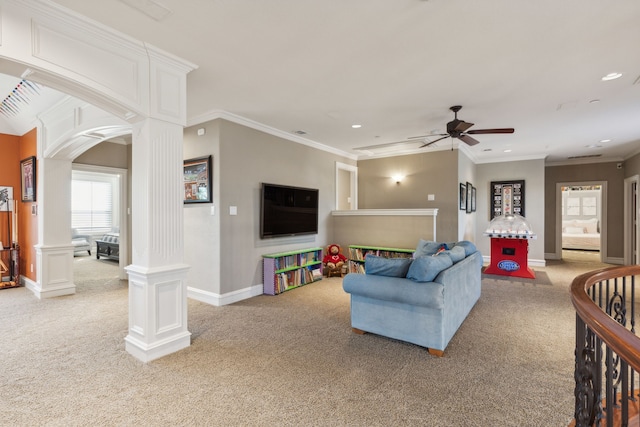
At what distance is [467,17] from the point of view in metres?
2.21

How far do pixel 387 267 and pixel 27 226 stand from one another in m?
5.93

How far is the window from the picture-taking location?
959 cm

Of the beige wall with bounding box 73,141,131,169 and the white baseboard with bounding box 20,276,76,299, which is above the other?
the beige wall with bounding box 73,141,131,169

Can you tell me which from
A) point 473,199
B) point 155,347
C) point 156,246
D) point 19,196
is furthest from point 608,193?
point 19,196

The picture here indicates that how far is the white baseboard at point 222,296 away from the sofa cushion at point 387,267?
2.18 metres

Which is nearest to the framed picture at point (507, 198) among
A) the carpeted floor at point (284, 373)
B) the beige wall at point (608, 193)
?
the beige wall at point (608, 193)

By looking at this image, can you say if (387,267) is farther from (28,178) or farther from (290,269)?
(28,178)

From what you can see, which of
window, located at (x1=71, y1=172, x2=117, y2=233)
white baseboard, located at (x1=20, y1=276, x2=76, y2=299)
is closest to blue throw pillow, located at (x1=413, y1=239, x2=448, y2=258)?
white baseboard, located at (x1=20, y1=276, x2=76, y2=299)

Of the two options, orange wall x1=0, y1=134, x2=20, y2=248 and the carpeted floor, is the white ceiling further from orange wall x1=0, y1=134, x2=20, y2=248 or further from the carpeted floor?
orange wall x1=0, y1=134, x2=20, y2=248

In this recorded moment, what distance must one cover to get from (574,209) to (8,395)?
49.5ft

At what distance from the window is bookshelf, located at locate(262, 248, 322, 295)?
8.11m

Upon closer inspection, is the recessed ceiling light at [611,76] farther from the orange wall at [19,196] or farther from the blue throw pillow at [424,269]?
the orange wall at [19,196]

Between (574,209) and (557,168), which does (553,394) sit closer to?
(557,168)

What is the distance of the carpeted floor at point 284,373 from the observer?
200 centimetres
